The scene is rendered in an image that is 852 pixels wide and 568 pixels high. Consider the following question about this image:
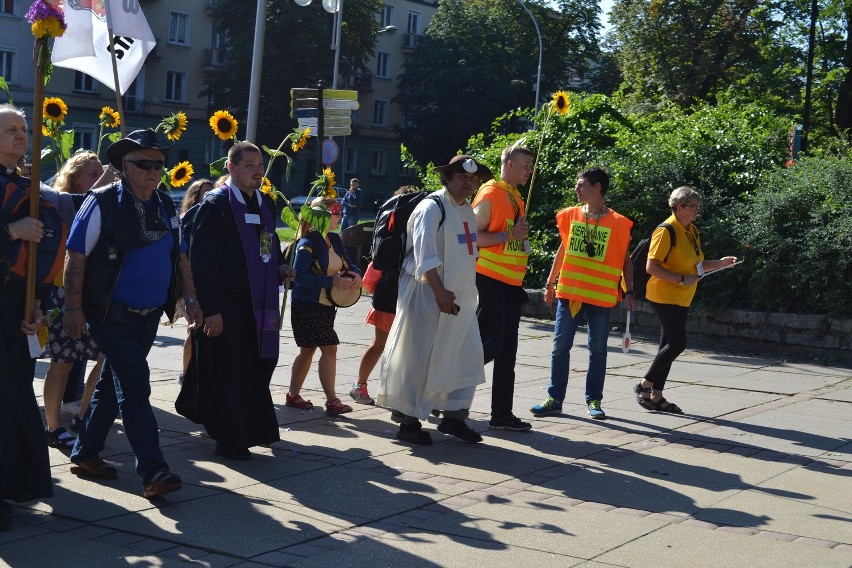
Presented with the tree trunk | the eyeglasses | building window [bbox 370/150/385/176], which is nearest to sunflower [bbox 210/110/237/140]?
the eyeglasses

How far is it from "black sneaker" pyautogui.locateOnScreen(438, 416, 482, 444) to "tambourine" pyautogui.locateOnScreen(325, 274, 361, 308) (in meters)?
1.28

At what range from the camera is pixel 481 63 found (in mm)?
62188

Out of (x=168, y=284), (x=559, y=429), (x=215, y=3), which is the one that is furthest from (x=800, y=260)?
(x=215, y=3)

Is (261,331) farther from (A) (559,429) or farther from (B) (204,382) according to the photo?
(A) (559,429)

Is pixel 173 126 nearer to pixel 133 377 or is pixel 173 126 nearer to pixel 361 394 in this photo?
pixel 361 394

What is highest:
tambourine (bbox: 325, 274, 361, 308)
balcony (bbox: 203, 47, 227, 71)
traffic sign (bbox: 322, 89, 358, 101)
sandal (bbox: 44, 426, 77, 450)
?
balcony (bbox: 203, 47, 227, 71)

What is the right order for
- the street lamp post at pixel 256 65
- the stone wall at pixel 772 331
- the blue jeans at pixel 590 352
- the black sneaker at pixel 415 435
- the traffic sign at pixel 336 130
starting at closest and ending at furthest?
the black sneaker at pixel 415 435 → the blue jeans at pixel 590 352 → the stone wall at pixel 772 331 → the traffic sign at pixel 336 130 → the street lamp post at pixel 256 65

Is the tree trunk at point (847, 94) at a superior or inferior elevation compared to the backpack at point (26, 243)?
superior

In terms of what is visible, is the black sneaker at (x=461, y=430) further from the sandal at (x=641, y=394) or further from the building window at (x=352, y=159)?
the building window at (x=352, y=159)

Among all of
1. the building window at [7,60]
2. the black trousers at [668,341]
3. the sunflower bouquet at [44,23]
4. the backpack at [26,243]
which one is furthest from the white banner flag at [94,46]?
the building window at [7,60]

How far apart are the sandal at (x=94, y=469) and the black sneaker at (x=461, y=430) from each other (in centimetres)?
229

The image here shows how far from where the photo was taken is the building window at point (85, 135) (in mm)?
53531

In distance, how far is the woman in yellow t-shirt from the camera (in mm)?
9195

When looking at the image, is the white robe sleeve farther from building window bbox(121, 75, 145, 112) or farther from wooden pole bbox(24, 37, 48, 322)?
building window bbox(121, 75, 145, 112)
